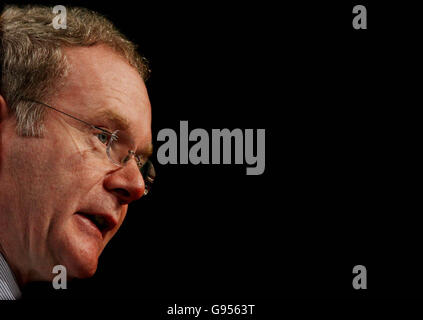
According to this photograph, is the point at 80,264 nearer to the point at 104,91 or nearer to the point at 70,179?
the point at 70,179

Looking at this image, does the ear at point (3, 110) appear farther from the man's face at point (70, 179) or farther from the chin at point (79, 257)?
the chin at point (79, 257)

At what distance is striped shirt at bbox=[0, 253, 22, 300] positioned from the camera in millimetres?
1578

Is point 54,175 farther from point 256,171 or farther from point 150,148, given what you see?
point 256,171

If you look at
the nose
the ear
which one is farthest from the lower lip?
the ear

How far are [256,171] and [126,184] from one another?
689 mm

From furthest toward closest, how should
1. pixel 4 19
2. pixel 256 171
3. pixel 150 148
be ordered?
pixel 256 171 < pixel 150 148 < pixel 4 19

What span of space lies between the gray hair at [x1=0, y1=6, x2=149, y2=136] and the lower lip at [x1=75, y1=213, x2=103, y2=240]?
312 mm

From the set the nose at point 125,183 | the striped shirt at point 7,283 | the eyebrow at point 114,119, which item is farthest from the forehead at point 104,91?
the striped shirt at point 7,283

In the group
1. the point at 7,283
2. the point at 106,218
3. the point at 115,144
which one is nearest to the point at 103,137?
the point at 115,144

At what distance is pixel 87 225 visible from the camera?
5.21 ft

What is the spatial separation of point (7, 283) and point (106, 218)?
40 centimetres

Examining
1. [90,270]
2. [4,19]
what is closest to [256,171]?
[90,270]

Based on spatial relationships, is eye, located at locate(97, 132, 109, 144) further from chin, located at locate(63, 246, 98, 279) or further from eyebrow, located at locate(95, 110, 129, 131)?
chin, located at locate(63, 246, 98, 279)

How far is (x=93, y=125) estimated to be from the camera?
162 cm
